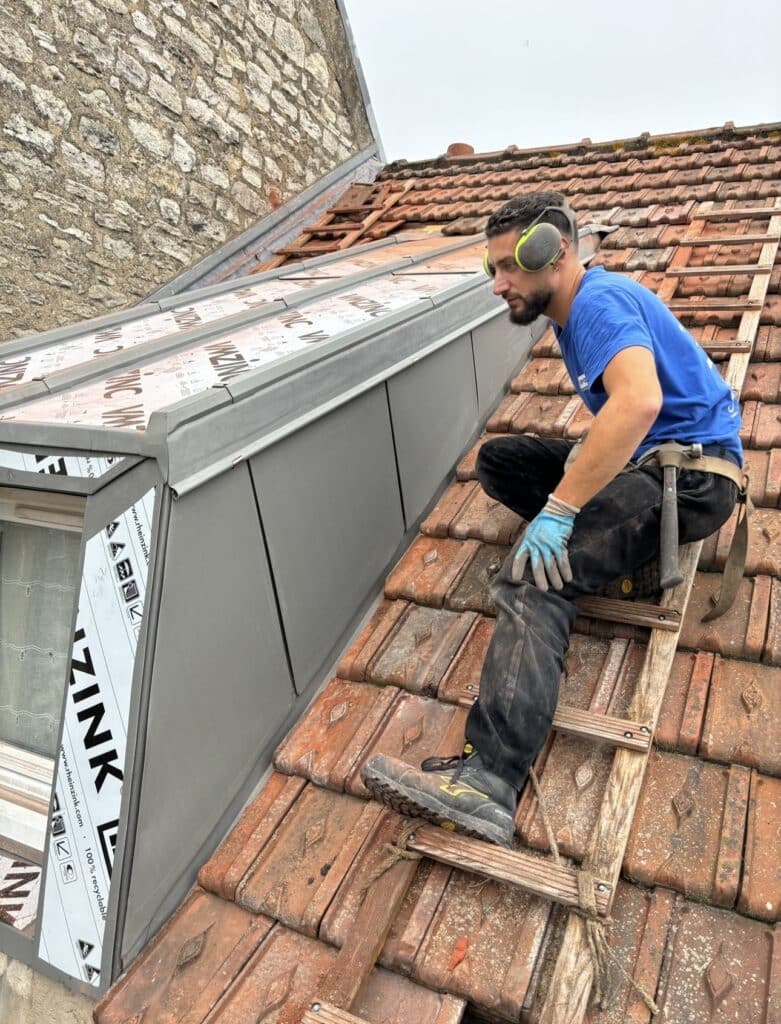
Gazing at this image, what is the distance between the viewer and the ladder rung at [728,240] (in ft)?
12.9

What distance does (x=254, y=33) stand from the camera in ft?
21.5

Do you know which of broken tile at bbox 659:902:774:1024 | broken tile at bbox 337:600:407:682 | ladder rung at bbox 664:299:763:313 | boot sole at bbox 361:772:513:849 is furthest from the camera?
ladder rung at bbox 664:299:763:313

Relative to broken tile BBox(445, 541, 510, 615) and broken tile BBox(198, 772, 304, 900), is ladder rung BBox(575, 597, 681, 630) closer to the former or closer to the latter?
broken tile BBox(445, 541, 510, 615)

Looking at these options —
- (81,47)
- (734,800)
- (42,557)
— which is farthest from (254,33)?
(734,800)

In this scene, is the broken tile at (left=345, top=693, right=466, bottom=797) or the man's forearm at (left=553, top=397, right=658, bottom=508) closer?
the man's forearm at (left=553, top=397, right=658, bottom=508)

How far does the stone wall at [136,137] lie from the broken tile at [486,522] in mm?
4064

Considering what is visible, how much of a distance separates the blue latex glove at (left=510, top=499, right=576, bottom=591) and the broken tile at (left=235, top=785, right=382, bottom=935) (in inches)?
33.8

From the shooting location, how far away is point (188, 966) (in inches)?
65.4

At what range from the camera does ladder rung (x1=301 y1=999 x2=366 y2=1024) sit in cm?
139

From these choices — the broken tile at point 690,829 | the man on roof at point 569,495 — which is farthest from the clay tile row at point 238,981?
the broken tile at point 690,829

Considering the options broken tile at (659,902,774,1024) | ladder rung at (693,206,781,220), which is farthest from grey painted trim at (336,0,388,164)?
broken tile at (659,902,774,1024)

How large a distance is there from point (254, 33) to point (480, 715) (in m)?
7.45

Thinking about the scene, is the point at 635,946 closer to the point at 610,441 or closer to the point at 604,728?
the point at 604,728

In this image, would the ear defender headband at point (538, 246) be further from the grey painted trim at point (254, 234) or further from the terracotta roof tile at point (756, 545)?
the grey painted trim at point (254, 234)
